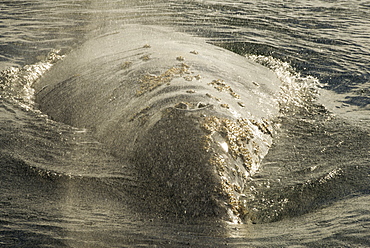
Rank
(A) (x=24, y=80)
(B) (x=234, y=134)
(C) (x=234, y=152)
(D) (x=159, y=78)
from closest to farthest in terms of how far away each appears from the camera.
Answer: (C) (x=234, y=152) < (B) (x=234, y=134) < (D) (x=159, y=78) < (A) (x=24, y=80)

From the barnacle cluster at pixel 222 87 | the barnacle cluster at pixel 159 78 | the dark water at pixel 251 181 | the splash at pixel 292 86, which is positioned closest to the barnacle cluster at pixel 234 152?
the dark water at pixel 251 181

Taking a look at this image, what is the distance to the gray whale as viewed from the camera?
4.04 meters

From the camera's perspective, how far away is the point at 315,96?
23.8 feet

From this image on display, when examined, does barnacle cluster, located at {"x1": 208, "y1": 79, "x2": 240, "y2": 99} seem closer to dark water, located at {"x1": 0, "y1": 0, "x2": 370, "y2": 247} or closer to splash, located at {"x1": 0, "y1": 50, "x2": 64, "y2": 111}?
dark water, located at {"x1": 0, "y1": 0, "x2": 370, "y2": 247}

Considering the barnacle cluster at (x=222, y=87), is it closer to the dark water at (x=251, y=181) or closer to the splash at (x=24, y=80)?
the dark water at (x=251, y=181)

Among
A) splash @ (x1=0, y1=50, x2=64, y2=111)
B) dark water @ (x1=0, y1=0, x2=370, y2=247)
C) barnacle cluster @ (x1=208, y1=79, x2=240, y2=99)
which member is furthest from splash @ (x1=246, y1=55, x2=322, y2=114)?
splash @ (x1=0, y1=50, x2=64, y2=111)

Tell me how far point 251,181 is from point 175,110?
3.05 ft

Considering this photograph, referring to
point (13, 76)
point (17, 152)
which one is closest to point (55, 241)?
point (17, 152)

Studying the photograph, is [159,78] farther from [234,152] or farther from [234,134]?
[234,152]

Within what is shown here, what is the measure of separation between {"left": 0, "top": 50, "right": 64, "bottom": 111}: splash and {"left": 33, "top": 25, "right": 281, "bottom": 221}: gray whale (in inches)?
7.0

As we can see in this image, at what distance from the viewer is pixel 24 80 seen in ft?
24.8

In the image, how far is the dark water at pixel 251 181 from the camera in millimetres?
3678

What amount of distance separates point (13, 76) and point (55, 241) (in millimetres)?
4798

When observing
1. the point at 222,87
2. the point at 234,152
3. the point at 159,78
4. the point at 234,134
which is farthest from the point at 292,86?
the point at 234,152
